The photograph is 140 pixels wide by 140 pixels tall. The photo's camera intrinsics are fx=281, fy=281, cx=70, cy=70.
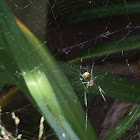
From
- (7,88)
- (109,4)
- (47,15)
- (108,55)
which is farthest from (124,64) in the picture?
(7,88)

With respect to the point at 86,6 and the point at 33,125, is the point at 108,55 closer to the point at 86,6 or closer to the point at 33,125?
the point at 86,6

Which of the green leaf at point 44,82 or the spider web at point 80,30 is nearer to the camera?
the green leaf at point 44,82

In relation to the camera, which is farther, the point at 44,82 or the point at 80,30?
the point at 80,30

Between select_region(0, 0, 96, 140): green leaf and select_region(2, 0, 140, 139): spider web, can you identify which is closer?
select_region(0, 0, 96, 140): green leaf
